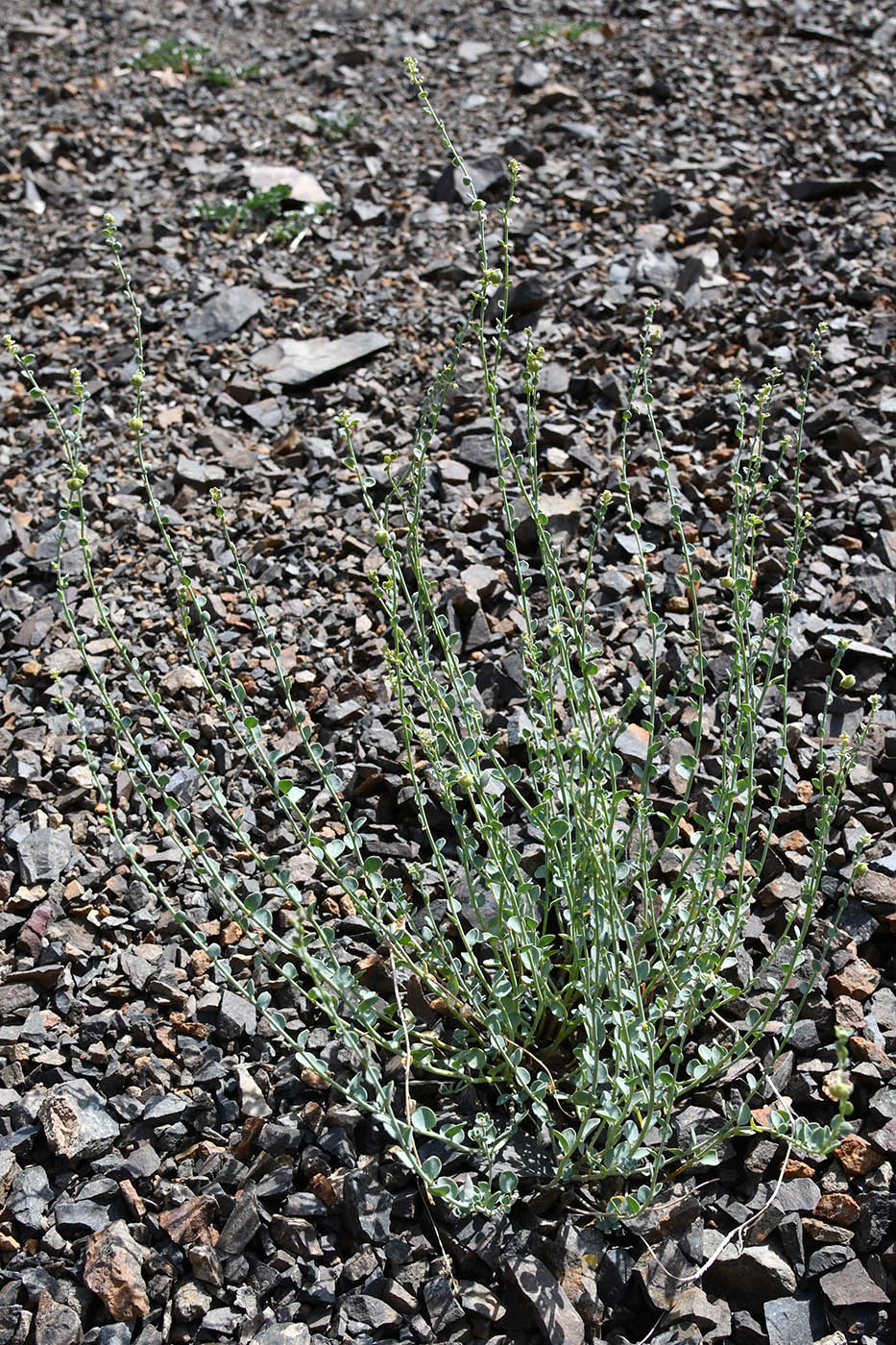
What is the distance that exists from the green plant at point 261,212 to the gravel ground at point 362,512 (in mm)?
53

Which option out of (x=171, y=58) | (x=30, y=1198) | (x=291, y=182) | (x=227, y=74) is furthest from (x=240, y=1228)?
(x=171, y=58)

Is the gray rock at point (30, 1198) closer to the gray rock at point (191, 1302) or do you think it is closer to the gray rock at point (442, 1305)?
the gray rock at point (191, 1302)

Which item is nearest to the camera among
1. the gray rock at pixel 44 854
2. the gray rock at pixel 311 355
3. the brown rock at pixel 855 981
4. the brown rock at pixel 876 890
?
the brown rock at pixel 855 981

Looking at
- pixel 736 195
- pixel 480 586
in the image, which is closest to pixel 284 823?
pixel 480 586

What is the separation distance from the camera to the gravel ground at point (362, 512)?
213cm

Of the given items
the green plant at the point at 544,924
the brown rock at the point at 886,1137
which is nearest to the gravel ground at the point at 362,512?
the brown rock at the point at 886,1137

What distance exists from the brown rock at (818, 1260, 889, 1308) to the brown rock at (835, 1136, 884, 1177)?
16cm

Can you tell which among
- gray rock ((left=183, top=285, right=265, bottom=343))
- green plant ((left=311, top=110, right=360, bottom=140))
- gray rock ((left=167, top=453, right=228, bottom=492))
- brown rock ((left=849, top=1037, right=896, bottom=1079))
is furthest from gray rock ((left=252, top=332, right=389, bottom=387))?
brown rock ((left=849, top=1037, right=896, bottom=1079))

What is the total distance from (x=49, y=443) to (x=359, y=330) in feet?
3.86

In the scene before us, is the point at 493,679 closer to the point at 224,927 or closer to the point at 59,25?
the point at 224,927

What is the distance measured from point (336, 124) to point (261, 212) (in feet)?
2.95

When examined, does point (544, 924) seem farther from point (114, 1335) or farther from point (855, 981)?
point (114, 1335)

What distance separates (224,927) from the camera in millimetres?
2670

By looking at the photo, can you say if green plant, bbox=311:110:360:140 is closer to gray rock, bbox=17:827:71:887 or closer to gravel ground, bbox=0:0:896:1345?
gravel ground, bbox=0:0:896:1345
